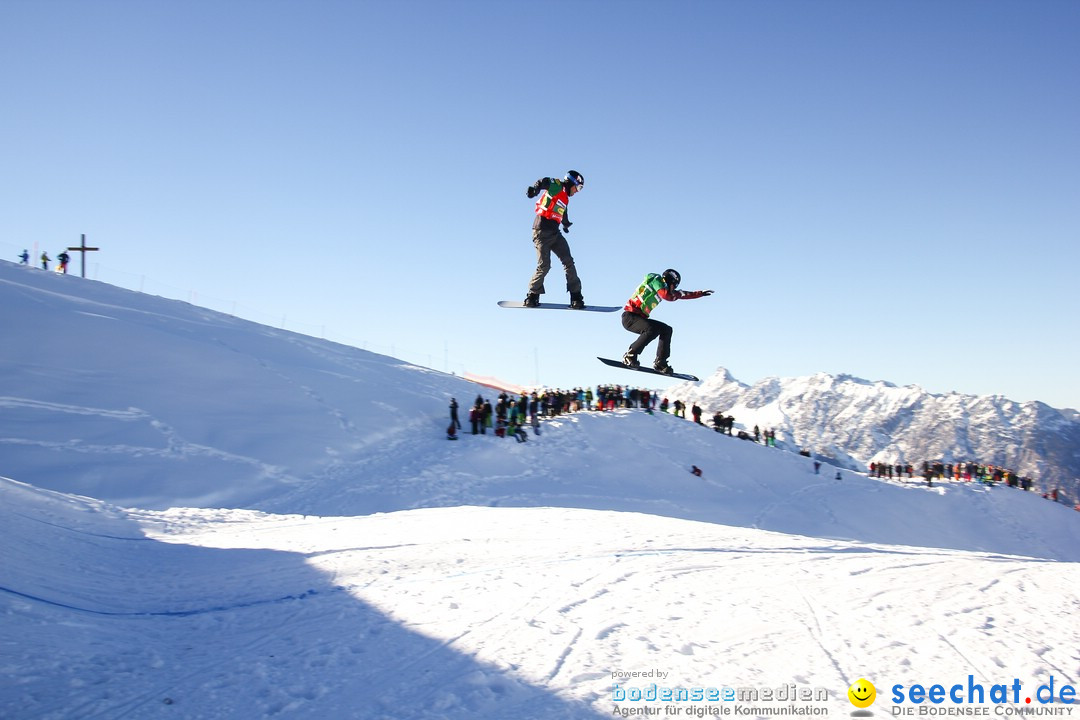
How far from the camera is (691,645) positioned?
6371mm

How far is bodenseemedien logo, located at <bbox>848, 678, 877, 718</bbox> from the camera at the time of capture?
528 centimetres

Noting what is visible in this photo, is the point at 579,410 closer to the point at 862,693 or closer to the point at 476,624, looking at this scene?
the point at 476,624

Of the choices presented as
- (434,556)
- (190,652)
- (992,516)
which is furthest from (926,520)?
(190,652)

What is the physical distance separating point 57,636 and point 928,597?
9283 millimetres

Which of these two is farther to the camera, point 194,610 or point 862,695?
point 194,610

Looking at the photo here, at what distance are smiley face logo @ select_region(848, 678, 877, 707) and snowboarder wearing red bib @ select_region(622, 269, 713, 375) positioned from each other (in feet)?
22.5

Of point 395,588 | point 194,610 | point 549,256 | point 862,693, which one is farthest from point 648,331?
point 194,610

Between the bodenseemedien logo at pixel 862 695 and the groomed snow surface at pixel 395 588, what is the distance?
0.07m

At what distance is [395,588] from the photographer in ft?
27.1

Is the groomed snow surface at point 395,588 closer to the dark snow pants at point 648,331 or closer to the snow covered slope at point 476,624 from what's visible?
the snow covered slope at point 476,624

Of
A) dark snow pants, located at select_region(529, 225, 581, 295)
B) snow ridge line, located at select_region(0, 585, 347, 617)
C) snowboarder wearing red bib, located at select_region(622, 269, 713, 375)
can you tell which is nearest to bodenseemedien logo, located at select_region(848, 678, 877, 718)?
snow ridge line, located at select_region(0, 585, 347, 617)

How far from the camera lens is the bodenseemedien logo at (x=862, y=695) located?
5.28 m

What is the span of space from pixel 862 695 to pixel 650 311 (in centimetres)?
735

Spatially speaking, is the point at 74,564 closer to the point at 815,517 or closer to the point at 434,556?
the point at 434,556
